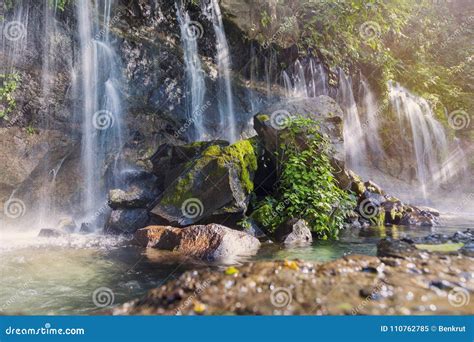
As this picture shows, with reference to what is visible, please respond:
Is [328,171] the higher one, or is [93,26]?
[93,26]

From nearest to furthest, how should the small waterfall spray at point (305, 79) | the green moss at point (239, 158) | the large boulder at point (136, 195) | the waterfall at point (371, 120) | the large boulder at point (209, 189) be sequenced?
the large boulder at point (209, 189), the green moss at point (239, 158), the large boulder at point (136, 195), the small waterfall spray at point (305, 79), the waterfall at point (371, 120)

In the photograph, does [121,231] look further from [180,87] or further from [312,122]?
[180,87]

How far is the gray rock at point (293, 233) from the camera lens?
7.23m

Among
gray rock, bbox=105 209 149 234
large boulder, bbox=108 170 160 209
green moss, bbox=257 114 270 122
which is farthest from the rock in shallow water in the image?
green moss, bbox=257 114 270 122

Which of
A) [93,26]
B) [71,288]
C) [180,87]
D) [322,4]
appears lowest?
[71,288]

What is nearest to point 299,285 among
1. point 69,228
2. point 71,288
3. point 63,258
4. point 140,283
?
point 140,283

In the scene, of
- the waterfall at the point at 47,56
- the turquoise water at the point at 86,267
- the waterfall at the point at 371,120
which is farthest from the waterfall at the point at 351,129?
the waterfall at the point at 47,56

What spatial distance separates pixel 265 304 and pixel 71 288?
8.55 feet

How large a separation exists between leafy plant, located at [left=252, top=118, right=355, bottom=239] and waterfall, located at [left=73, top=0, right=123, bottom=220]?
19.1 feet

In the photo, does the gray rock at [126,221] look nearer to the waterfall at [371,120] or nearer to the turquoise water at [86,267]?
the turquoise water at [86,267]

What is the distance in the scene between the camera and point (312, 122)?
29.6 feet

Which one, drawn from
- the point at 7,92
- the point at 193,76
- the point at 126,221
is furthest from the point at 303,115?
the point at 7,92

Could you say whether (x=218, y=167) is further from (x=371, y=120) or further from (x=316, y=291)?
(x=371, y=120)

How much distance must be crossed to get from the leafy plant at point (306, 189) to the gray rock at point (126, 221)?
8.66 feet
